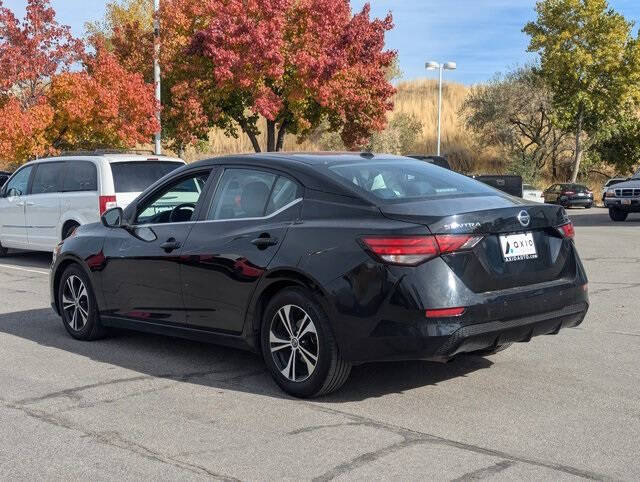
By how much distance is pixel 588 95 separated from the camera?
46.3m

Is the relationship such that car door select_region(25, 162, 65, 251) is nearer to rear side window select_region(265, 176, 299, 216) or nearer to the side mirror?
the side mirror

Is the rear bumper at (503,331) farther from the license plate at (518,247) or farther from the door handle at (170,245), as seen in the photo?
the door handle at (170,245)

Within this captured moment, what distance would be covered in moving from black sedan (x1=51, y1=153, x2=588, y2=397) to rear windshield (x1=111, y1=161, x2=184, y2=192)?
625 cm

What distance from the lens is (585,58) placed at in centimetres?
4484

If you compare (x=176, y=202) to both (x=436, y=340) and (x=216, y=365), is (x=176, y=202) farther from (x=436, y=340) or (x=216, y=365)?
(x=436, y=340)

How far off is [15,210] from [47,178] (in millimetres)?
1124

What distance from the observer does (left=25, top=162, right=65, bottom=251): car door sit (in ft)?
47.2

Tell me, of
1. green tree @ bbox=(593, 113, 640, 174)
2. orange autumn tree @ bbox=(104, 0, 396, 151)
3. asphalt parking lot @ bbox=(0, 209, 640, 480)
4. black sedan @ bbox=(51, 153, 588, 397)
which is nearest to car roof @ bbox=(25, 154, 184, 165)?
asphalt parking lot @ bbox=(0, 209, 640, 480)

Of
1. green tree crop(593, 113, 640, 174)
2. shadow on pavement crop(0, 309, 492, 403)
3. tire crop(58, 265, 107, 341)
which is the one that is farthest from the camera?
green tree crop(593, 113, 640, 174)

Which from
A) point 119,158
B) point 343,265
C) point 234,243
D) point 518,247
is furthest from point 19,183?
point 518,247

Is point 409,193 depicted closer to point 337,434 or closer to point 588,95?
point 337,434

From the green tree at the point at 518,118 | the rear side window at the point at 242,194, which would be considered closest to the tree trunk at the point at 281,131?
the green tree at the point at 518,118

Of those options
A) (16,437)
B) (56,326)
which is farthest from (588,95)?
(16,437)

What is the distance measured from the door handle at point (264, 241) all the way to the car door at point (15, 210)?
32.6 feet
